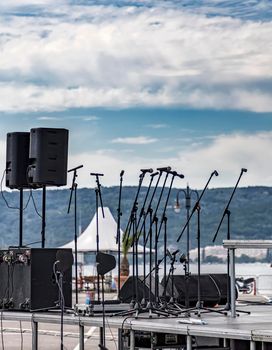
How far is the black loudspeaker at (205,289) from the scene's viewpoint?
397 inches

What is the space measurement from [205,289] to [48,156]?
83.3 inches

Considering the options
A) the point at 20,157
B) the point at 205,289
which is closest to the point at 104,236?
the point at 20,157

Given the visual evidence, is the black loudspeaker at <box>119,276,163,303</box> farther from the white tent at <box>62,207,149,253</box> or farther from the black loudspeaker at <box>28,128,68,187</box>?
the white tent at <box>62,207,149,253</box>

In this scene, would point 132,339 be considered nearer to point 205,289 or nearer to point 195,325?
point 195,325

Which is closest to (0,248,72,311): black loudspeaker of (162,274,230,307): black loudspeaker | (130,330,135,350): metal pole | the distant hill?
(162,274,230,307): black loudspeaker

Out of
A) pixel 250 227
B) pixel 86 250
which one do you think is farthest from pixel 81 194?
pixel 86 250

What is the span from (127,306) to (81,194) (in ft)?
351

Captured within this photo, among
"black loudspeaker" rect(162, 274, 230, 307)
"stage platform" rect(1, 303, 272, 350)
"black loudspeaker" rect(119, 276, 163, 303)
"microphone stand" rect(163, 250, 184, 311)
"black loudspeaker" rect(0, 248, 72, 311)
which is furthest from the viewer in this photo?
"black loudspeaker" rect(162, 274, 230, 307)

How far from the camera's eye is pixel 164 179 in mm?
9828

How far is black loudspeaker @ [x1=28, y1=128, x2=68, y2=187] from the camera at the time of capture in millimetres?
10242

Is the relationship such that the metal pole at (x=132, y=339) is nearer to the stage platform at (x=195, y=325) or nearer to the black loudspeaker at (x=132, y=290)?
the stage platform at (x=195, y=325)

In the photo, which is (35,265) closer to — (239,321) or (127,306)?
(127,306)

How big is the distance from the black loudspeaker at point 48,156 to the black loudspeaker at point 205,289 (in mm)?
1592

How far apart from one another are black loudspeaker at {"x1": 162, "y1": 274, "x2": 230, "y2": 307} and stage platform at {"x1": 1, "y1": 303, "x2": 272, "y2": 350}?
592 millimetres
